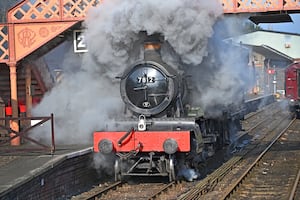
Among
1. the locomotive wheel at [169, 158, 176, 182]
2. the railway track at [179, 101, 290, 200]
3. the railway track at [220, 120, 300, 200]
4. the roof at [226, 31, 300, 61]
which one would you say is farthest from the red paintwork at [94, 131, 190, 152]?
the roof at [226, 31, 300, 61]

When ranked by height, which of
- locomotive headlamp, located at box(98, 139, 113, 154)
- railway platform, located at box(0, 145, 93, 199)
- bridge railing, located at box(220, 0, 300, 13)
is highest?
bridge railing, located at box(220, 0, 300, 13)

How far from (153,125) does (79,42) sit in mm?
2720

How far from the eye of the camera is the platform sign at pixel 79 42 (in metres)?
10.1

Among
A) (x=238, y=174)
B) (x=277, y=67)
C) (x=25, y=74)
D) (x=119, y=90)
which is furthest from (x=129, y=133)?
(x=277, y=67)

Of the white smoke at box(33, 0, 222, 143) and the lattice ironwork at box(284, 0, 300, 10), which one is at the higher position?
the lattice ironwork at box(284, 0, 300, 10)

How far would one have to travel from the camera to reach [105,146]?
8477mm

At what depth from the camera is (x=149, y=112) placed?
345 inches

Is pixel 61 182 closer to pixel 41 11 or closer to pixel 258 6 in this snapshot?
pixel 41 11

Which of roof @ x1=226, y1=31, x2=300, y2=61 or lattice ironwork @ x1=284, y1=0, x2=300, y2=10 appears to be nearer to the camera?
lattice ironwork @ x1=284, y1=0, x2=300, y2=10

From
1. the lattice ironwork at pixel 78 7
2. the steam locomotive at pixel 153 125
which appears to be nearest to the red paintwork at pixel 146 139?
the steam locomotive at pixel 153 125

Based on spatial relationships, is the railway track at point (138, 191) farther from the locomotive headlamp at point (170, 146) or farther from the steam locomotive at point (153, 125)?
the locomotive headlamp at point (170, 146)

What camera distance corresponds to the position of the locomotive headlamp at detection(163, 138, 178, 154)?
8219 millimetres

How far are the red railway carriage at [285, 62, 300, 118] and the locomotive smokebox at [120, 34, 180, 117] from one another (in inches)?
621

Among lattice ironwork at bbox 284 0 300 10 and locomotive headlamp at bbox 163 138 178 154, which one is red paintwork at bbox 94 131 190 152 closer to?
locomotive headlamp at bbox 163 138 178 154
